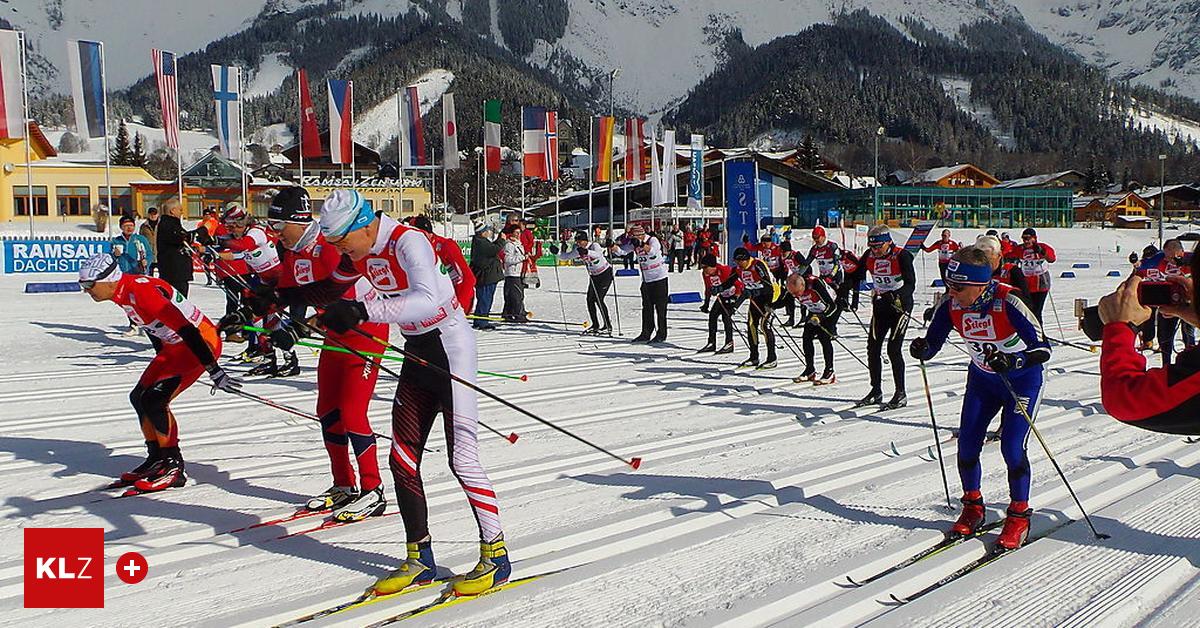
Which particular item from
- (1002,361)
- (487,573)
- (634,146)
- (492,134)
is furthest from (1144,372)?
(634,146)

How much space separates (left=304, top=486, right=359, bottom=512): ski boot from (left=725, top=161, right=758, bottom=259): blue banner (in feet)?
71.0

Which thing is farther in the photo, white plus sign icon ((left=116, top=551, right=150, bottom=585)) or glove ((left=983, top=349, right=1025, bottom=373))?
glove ((left=983, top=349, right=1025, bottom=373))

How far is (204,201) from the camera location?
6362 centimetres

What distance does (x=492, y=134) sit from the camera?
35.8 metres

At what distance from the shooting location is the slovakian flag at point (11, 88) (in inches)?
986

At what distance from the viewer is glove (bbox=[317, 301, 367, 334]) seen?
396cm

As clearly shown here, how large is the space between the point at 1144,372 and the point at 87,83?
32.0 meters

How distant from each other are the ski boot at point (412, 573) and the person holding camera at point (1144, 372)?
3120 mm

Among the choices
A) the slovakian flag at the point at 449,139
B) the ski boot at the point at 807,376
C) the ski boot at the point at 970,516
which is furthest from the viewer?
the slovakian flag at the point at 449,139

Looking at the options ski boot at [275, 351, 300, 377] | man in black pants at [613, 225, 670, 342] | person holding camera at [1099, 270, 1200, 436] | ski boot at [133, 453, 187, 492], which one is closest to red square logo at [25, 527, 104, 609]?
ski boot at [133, 453, 187, 492]

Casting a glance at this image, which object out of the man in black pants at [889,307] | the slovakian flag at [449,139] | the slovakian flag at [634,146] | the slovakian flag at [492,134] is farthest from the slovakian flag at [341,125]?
the man in black pants at [889,307]

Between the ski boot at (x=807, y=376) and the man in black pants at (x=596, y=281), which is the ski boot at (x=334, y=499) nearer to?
the ski boot at (x=807, y=376)

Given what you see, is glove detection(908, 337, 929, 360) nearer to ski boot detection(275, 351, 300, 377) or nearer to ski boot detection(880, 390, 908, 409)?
ski boot detection(880, 390, 908, 409)

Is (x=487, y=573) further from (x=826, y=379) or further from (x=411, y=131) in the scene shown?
(x=411, y=131)
